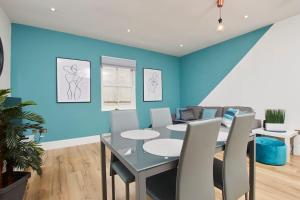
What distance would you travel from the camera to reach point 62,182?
2008 millimetres

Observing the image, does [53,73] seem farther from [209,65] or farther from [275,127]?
[275,127]

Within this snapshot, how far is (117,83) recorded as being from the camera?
434cm

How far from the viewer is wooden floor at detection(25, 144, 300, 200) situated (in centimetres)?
172

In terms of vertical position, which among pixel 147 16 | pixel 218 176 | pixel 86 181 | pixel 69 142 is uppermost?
pixel 147 16

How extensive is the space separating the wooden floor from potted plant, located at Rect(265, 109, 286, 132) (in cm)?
56

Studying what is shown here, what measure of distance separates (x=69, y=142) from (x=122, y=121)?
7.26ft

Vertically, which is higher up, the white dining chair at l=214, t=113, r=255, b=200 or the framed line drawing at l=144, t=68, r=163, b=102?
the framed line drawing at l=144, t=68, r=163, b=102

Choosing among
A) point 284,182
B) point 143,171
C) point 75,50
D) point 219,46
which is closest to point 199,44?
point 219,46

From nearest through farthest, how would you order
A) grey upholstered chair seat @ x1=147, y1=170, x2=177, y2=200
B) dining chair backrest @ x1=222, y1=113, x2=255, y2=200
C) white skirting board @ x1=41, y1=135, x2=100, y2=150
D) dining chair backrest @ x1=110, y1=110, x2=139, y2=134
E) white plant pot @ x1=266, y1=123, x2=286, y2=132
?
grey upholstered chair seat @ x1=147, y1=170, x2=177, y2=200
dining chair backrest @ x1=222, y1=113, x2=255, y2=200
dining chair backrest @ x1=110, y1=110, x2=139, y2=134
white plant pot @ x1=266, y1=123, x2=286, y2=132
white skirting board @ x1=41, y1=135, x2=100, y2=150

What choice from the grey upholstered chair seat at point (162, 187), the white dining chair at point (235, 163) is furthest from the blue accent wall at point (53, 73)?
the white dining chair at point (235, 163)

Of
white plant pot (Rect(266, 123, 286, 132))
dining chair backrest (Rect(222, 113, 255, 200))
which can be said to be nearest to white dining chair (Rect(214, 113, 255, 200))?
dining chair backrest (Rect(222, 113, 255, 200))

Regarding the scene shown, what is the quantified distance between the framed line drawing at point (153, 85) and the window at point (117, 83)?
0.42 metres

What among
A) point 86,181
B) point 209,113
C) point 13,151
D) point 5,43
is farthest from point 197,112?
point 5,43

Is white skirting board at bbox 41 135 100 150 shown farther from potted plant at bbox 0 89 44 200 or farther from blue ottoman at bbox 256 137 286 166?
blue ottoman at bbox 256 137 286 166
